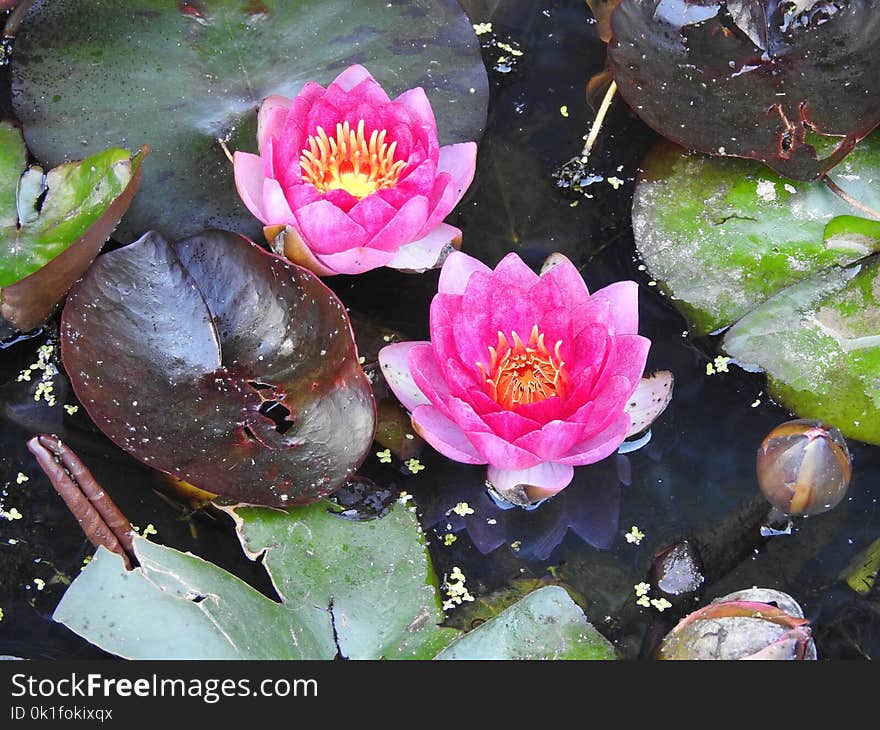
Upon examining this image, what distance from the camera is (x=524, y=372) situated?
6.74 feet

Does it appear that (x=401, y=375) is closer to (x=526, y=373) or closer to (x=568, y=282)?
(x=526, y=373)

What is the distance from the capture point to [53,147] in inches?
92.7

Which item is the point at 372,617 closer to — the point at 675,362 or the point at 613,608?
the point at 613,608

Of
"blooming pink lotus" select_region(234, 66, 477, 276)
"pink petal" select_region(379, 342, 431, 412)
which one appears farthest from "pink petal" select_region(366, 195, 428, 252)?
"pink petal" select_region(379, 342, 431, 412)

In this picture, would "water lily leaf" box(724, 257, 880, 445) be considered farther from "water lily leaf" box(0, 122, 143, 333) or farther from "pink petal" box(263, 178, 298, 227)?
"water lily leaf" box(0, 122, 143, 333)

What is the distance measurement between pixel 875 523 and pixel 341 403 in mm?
1293

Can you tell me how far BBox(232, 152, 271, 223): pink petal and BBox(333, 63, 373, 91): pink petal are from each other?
300 mm

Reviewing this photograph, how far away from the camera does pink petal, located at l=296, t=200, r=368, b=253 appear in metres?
2.05

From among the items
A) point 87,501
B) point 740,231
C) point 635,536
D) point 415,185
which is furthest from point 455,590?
point 740,231

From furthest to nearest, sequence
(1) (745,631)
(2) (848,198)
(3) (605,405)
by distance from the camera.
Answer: (2) (848,198) < (3) (605,405) < (1) (745,631)

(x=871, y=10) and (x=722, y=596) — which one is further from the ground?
(x=871, y=10)

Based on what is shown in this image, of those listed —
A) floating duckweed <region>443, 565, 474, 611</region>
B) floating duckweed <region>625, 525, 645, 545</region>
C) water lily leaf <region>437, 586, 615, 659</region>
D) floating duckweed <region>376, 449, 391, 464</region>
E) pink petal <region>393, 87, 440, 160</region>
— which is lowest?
floating duckweed <region>625, 525, 645, 545</region>

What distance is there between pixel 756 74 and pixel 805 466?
109cm

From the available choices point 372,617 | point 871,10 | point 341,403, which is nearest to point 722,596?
point 372,617
